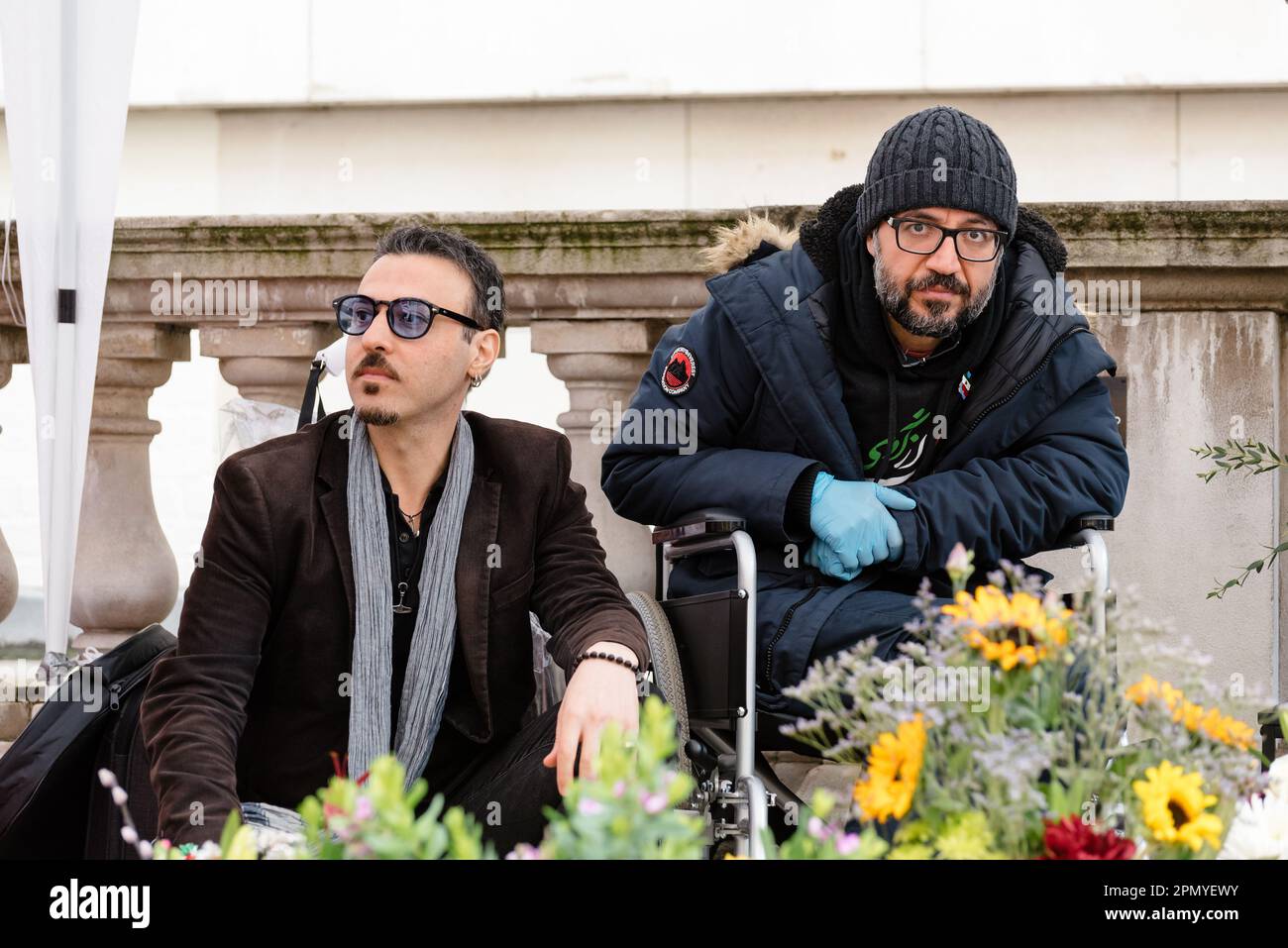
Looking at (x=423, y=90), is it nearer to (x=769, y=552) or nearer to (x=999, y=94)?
(x=999, y=94)

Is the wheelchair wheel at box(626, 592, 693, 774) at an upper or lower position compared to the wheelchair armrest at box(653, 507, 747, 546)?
lower

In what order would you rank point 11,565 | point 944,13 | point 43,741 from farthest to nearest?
point 944,13, point 11,565, point 43,741

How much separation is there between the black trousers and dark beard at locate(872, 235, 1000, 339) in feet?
3.10

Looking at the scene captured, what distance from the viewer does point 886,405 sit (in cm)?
298

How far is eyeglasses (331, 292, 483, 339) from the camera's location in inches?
99.8

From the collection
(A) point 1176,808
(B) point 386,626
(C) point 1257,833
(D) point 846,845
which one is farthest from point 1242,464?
(D) point 846,845

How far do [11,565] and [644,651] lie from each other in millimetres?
2151

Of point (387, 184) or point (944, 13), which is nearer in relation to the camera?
point (944, 13)

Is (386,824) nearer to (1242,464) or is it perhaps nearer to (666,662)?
(666,662)

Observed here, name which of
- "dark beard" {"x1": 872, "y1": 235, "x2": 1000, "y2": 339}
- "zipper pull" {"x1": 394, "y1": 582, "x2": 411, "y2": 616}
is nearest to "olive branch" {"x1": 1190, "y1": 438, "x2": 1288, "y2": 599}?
A: "dark beard" {"x1": 872, "y1": 235, "x2": 1000, "y2": 339}

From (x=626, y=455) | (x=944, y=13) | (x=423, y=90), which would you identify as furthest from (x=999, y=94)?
(x=626, y=455)

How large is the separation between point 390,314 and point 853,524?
0.84 meters

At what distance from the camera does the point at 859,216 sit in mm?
2957

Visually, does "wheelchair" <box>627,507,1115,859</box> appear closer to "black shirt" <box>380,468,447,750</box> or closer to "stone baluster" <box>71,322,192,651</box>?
"black shirt" <box>380,468,447,750</box>
